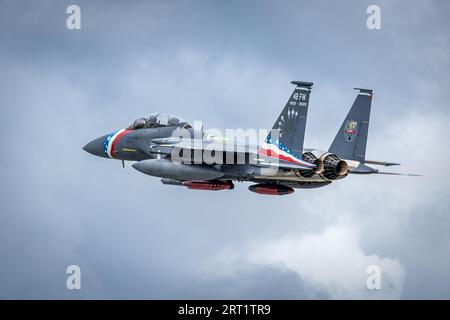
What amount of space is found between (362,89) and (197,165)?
7.28m

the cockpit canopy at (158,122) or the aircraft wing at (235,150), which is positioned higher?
the cockpit canopy at (158,122)

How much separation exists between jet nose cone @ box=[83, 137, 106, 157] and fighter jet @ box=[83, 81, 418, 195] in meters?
2.98

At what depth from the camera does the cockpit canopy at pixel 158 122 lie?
57.4 m

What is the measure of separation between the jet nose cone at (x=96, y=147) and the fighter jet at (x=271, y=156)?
298 cm

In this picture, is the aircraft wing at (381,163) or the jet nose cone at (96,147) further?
the jet nose cone at (96,147)

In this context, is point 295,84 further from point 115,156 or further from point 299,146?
point 115,156

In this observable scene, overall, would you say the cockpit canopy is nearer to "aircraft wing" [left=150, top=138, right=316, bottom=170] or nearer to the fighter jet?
the fighter jet

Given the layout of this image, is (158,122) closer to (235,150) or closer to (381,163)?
(235,150)

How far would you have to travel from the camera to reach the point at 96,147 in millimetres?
59781

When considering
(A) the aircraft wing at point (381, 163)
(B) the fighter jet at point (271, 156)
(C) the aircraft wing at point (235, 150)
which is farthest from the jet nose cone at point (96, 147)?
(A) the aircraft wing at point (381, 163)

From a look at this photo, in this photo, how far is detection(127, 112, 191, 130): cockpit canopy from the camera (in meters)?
57.4

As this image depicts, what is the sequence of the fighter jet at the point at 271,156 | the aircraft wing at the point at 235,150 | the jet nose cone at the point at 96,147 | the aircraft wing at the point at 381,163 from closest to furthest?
the aircraft wing at the point at 235,150
the fighter jet at the point at 271,156
the aircraft wing at the point at 381,163
the jet nose cone at the point at 96,147

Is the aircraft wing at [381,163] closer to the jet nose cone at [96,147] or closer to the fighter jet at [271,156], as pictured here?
the fighter jet at [271,156]

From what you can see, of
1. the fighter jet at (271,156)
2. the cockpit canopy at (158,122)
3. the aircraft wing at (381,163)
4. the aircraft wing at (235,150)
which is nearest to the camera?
the aircraft wing at (235,150)
